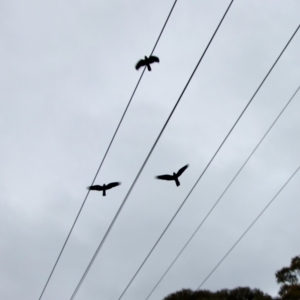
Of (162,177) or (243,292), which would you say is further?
(243,292)

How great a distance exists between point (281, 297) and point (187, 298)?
320 inches

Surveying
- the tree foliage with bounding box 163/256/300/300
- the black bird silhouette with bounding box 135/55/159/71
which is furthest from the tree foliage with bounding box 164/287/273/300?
the black bird silhouette with bounding box 135/55/159/71

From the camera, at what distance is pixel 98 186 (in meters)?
13.8

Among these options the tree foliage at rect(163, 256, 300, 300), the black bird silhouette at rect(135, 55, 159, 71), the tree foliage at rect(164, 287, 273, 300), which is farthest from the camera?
the tree foliage at rect(164, 287, 273, 300)

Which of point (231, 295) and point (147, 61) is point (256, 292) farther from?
point (147, 61)

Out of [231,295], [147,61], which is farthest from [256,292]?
[147,61]

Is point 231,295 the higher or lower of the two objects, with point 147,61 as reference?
lower

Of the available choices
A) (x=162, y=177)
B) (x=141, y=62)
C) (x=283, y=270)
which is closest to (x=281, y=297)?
(x=283, y=270)

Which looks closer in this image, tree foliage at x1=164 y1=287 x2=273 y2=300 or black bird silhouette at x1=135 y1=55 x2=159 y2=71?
black bird silhouette at x1=135 y1=55 x2=159 y2=71

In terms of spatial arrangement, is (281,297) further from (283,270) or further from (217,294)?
(217,294)

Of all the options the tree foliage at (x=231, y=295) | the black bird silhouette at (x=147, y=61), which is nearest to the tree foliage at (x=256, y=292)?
the tree foliage at (x=231, y=295)

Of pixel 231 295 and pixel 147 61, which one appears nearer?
pixel 147 61

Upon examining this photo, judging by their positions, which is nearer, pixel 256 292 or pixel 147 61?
pixel 147 61

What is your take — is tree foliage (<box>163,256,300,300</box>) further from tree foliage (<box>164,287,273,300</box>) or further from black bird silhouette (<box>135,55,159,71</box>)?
black bird silhouette (<box>135,55,159,71</box>)
